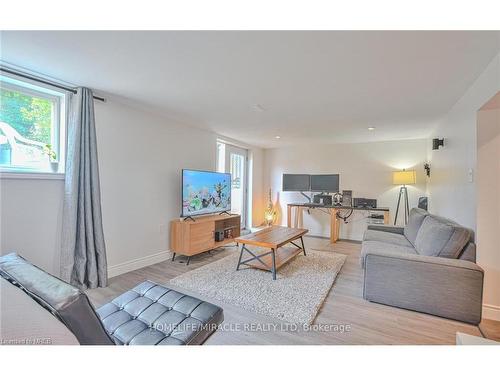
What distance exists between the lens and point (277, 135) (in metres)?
4.57

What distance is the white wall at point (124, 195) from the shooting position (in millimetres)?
2107

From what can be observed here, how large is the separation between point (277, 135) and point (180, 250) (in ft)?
9.02

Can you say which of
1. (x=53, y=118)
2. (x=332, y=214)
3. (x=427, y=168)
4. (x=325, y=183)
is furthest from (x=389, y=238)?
(x=53, y=118)

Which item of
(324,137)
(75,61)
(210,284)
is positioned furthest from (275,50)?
(324,137)

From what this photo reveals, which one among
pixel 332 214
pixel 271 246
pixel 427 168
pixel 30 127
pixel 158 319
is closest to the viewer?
pixel 158 319

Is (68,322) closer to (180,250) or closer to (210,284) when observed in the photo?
(210,284)

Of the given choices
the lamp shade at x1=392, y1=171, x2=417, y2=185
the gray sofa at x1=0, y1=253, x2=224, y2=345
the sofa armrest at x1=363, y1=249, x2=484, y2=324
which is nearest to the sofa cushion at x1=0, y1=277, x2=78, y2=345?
the gray sofa at x1=0, y1=253, x2=224, y2=345

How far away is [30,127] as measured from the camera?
223 centimetres

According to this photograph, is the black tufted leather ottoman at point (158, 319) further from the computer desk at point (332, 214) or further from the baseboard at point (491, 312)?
the computer desk at point (332, 214)

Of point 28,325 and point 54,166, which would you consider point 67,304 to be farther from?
point 54,166

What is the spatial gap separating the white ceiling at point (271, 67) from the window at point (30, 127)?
314 millimetres

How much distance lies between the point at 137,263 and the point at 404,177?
15.4 feet

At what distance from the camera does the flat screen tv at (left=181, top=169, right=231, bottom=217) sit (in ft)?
11.3
